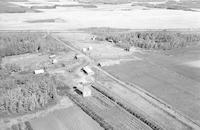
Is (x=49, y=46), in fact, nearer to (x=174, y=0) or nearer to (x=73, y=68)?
(x=73, y=68)

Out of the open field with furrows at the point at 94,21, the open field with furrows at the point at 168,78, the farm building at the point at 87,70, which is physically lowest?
the open field with furrows at the point at 168,78

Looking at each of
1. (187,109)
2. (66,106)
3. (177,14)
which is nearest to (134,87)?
(187,109)

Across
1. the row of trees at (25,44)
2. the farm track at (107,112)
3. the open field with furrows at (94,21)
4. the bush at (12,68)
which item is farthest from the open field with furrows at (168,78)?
the open field with furrows at (94,21)

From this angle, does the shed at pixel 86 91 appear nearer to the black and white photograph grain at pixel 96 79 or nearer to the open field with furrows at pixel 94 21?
the black and white photograph grain at pixel 96 79

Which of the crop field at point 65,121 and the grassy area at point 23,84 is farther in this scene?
the grassy area at point 23,84

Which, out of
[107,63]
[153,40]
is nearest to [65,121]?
[107,63]
